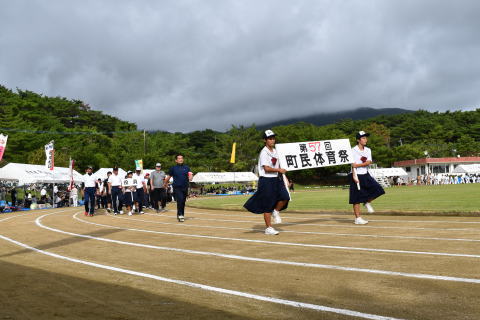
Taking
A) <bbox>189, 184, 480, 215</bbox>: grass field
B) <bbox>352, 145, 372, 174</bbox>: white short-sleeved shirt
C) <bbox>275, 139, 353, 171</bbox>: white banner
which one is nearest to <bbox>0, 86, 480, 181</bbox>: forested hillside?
<bbox>275, 139, 353, 171</bbox>: white banner

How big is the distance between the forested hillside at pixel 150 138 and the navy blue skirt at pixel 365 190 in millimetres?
52395

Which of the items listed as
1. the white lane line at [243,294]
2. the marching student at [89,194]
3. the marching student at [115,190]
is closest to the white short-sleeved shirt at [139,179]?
the marching student at [115,190]

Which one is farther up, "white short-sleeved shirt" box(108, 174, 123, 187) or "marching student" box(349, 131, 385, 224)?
"white short-sleeved shirt" box(108, 174, 123, 187)

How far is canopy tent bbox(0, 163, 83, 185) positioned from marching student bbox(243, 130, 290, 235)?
23.5 metres

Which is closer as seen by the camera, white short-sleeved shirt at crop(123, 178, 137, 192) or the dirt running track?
the dirt running track

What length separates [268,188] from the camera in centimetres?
849

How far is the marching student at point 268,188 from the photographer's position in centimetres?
843

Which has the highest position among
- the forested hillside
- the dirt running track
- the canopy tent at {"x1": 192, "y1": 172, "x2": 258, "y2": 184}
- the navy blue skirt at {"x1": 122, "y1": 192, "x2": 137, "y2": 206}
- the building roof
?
the forested hillside

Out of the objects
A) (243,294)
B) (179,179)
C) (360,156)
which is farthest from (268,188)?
(179,179)

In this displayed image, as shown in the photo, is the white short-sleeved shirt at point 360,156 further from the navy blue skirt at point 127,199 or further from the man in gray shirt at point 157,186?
the navy blue skirt at point 127,199

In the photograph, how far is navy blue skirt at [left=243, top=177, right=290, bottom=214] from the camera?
27.6ft

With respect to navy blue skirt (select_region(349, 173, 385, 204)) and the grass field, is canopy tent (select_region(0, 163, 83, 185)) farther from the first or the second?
navy blue skirt (select_region(349, 173, 385, 204))

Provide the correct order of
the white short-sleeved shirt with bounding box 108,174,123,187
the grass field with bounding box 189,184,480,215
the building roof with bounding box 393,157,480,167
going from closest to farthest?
the grass field with bounding box 189,184,480,215 → the white short-sleeved shirt with bounding box 108,174,123,187 → the building roof with bounding box 393,157,480,167

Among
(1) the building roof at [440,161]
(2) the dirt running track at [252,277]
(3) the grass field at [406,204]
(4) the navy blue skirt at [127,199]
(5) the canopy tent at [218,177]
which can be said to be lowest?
(3) the grass field at [406,204]
